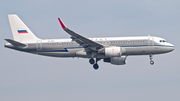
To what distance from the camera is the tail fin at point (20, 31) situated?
2143 inches

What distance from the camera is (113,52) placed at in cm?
4934

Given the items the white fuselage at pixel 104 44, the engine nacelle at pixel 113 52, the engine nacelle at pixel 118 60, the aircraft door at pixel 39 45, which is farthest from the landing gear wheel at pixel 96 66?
the aircraft door at pixel 39 45

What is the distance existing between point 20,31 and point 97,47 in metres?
14.5

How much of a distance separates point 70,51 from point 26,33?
9.15m

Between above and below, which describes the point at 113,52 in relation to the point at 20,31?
below

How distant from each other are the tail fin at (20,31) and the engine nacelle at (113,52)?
12923 millimetres

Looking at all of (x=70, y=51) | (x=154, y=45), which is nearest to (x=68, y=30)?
(x=70, y=51)

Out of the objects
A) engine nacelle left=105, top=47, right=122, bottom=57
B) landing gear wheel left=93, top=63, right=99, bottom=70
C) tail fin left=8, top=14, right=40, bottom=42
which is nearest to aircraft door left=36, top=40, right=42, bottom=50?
tail fin left=8, top=14, right=40, bottom=42

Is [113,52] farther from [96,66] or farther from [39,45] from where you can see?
[39,45]

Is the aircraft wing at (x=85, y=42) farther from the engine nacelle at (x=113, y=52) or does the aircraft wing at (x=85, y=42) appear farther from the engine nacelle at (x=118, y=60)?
the engine nacelle at (x=118, y=60)

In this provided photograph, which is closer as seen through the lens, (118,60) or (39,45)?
(39,45)

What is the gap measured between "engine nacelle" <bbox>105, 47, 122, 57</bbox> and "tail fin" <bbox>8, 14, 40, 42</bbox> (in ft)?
42.4

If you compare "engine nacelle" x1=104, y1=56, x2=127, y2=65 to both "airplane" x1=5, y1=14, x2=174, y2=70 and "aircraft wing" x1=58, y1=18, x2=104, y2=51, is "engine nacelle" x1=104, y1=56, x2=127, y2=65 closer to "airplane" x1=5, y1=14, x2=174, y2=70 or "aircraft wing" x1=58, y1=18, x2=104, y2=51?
"airplane" x1=5, y1=14, x2=174, y2=70

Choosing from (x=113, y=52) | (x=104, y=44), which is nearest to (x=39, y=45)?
(x=104, y=44)
